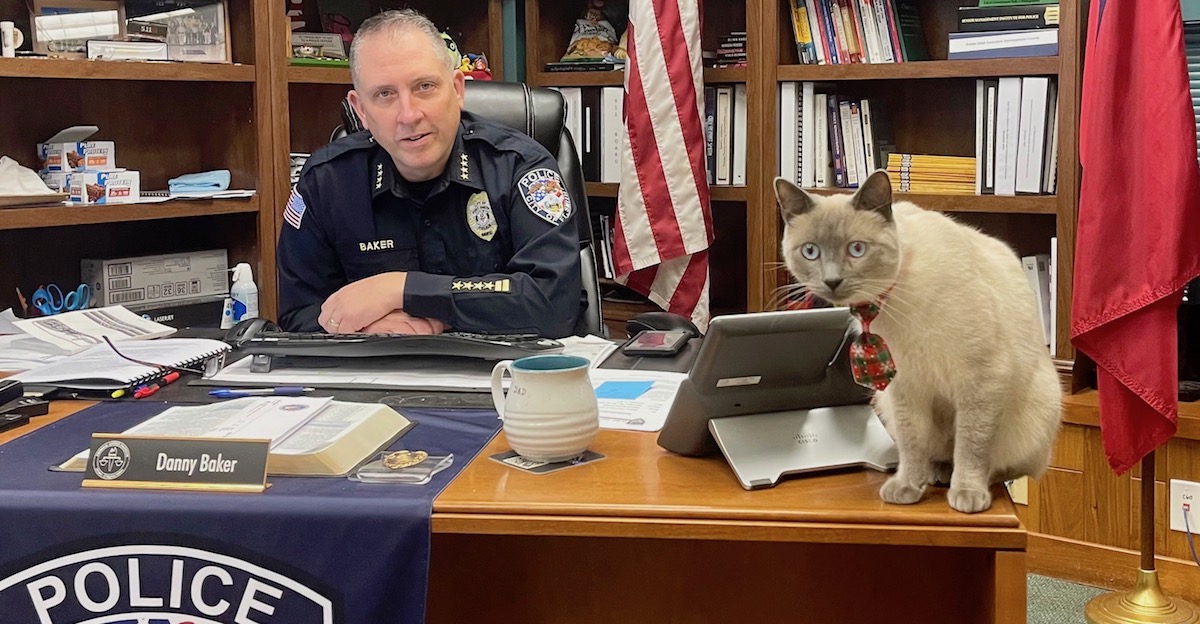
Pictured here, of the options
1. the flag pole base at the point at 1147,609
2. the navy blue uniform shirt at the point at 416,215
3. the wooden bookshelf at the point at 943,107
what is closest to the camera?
the navy blue uniform shirt at the point at 416,215

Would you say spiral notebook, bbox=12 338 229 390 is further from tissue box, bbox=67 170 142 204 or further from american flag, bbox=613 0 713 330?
american flag, bbox=613 0 713 330

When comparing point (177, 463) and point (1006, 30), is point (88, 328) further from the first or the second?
point (1006, 30)

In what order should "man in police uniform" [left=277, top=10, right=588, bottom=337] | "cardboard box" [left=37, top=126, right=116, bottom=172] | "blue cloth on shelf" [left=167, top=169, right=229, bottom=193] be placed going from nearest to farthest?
"man in police uniform" [left=277, top=10, right=588, bottom=337]
"cardboard box" [left=37, top=126, right=116, bottom=172]
"blue cloth on shelf" [left=167, top=169, right=229, bottom=193]

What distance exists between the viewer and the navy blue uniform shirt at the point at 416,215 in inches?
86.5

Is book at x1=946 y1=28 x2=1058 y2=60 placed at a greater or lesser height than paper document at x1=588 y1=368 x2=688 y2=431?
greater

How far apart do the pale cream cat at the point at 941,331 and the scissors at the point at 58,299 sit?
2.24 m

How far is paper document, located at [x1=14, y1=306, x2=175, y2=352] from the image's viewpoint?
184 cm

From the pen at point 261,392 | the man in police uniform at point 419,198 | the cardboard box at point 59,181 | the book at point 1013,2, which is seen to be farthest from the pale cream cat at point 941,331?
the cardboard box at point 59,181

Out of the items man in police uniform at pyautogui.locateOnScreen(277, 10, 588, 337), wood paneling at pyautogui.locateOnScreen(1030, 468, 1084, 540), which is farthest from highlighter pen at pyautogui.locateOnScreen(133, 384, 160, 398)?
wood paneling at pyautogui.locateOnScreen(1030, 468, 1084, 540)

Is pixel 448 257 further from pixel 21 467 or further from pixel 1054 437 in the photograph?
pixel 1054 437

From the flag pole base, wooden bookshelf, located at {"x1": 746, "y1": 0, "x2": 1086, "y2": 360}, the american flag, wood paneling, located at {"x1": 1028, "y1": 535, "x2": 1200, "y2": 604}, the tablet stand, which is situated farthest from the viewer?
the american flag

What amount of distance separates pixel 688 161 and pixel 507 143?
3.16 feet

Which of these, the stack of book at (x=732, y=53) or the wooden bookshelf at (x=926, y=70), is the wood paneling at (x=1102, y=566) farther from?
the stack of book at (x=732, y=53)

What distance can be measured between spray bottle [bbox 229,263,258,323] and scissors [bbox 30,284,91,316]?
0.35 metres
